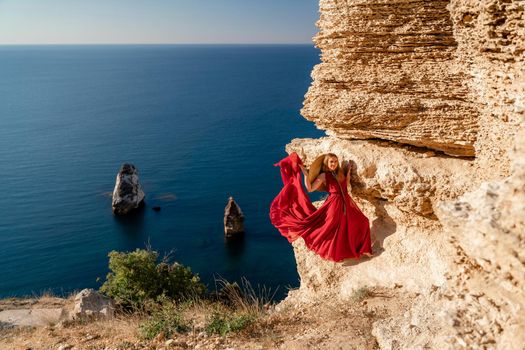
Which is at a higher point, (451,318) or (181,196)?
(451,318)

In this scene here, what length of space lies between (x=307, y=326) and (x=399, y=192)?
11.8 ft

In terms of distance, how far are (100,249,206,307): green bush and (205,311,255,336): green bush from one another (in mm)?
10084

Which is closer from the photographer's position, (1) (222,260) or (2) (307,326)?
(2) (307,326)

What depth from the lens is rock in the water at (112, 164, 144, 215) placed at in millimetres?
37375

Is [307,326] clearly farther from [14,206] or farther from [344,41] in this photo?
[14,206]

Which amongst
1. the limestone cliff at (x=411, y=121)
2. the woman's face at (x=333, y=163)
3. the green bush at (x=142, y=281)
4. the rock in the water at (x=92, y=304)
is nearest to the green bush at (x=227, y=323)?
the limestone cliff at (x=411, y=121)

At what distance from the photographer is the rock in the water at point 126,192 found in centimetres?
3738

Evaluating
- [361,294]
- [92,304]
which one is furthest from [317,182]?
[92,304]

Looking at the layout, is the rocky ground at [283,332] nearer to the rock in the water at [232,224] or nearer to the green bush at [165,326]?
the green bush at [165,326]

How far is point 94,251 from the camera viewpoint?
32.4 meters

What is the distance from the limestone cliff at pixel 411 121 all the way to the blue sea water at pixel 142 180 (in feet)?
51.9

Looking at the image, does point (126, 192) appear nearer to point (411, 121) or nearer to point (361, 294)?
point (361, 294)

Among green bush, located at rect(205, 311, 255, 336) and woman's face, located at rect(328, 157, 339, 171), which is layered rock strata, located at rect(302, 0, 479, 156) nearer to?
woman's face, located at rect(328, 157, 339, 171)

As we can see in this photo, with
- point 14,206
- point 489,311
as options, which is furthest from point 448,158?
point 14,206
